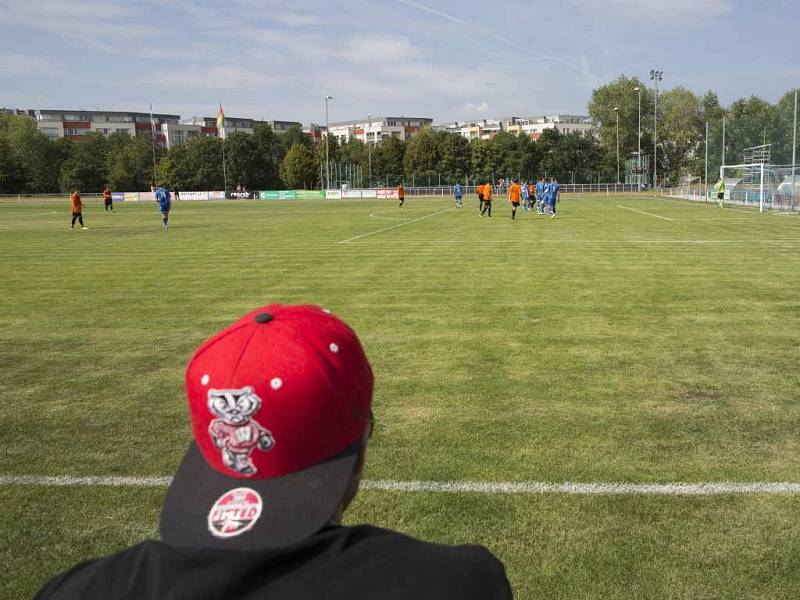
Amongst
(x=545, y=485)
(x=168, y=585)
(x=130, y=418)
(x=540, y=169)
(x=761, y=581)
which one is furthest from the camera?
(x=540, y=169)

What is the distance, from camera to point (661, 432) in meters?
5.56

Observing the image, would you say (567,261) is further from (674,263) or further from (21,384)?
(21,384)

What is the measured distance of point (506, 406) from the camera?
20.4ft

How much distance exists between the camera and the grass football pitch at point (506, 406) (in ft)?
12.7

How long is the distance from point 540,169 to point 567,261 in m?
90.0

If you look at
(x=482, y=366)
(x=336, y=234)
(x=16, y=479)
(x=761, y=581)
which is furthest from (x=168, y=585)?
(x=336, y=234)

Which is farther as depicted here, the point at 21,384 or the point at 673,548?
the point at 21,384

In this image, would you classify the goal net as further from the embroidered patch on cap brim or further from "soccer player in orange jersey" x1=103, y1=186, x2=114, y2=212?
"soccer player in orange jersey" x1=103, y1=186, x2=114, y2=212

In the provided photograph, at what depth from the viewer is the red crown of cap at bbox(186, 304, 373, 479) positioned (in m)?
1.47

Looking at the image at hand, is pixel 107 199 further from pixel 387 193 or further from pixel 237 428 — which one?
pixel 237 428

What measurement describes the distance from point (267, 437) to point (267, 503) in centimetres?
13

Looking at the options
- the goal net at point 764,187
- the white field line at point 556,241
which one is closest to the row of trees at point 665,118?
the goal net at point 764,187

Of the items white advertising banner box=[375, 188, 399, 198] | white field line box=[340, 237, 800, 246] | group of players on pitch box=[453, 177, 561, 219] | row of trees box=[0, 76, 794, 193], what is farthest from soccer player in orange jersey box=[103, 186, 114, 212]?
row of trees box=[0, 76, 794, 193]

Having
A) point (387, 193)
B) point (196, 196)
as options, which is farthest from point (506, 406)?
point (196, 196)
